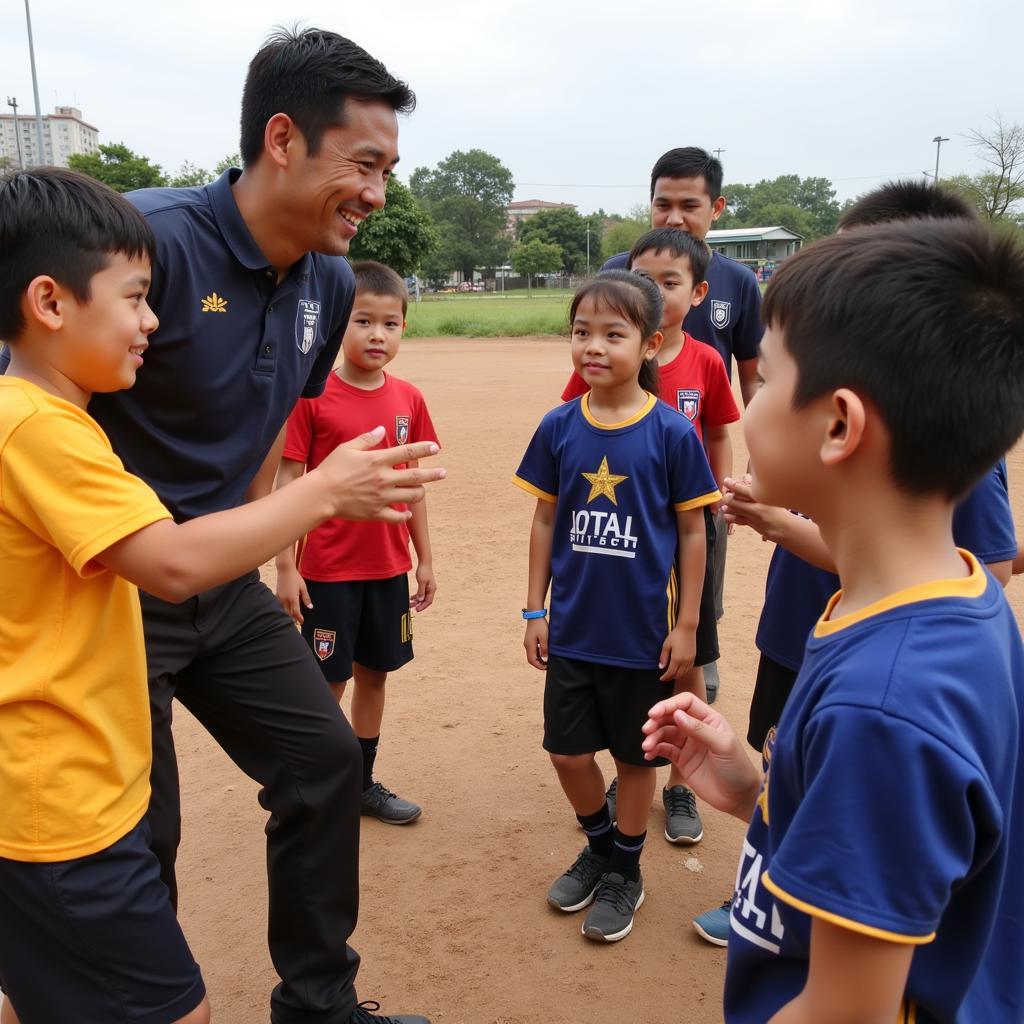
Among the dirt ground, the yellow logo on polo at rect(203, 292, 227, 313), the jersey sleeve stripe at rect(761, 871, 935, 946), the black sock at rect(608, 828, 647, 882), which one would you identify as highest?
the yellow logo on polo at rect(203, 292, 227, 313)

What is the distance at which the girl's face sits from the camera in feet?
9.91

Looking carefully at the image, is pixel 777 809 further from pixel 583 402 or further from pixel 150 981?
pixel 583 402

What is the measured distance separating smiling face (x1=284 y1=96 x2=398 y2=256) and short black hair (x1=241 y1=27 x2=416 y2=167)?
0.03m

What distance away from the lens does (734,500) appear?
226 centimetres

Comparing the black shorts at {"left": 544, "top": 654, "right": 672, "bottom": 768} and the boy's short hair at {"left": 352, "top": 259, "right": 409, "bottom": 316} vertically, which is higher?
the boy's short hair at {"left": 352, "top": 259, "right": 409, "bottom": 316}

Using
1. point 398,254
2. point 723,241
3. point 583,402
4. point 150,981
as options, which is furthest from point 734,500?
point 723,241

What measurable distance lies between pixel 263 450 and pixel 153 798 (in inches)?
41.0

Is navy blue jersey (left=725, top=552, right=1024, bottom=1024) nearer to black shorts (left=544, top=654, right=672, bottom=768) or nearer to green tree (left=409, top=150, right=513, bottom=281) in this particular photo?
black shorts (left=544, top=654, right=672, bottom=768)

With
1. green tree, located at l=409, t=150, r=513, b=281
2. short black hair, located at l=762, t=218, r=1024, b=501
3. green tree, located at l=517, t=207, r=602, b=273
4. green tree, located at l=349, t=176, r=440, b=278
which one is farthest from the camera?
green tree, located at l=409, t=150, r=513, b=281

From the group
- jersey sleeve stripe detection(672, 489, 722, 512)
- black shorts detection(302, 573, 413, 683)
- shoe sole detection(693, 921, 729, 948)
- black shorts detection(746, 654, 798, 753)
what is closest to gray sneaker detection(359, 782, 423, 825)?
black shorts detection(302, 573, 413, 683)

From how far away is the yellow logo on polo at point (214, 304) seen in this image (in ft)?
8.29

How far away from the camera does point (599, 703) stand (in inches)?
122

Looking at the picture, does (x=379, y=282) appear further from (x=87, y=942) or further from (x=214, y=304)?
(x=87, y=942)

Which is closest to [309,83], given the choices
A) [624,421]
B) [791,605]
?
[624,421]
